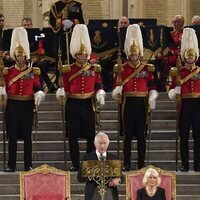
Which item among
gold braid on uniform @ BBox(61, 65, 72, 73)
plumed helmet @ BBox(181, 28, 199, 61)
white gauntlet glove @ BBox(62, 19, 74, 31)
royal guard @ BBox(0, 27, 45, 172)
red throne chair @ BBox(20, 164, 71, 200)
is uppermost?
white gauntlet glove @ BBox(62, 19, 74, 31)

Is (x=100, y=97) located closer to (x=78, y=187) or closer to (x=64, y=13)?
(x=78, y=187)

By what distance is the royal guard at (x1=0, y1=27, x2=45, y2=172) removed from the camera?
19.8 m

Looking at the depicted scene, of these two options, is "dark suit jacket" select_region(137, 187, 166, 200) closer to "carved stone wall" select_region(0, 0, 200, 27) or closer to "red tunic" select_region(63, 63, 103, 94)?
"red tunic" select_region(63, 63, 103, 94)

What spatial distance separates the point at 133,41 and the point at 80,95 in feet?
4.01

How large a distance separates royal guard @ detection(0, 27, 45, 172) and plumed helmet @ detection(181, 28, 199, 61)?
237 cm

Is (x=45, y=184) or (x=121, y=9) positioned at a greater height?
(x=121, y=9)

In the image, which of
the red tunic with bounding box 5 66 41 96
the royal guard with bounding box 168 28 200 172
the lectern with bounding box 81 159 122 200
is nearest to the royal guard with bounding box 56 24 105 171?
the red tunic with bounding box 5 66 41 96

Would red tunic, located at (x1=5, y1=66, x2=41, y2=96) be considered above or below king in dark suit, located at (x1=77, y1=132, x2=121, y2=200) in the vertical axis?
above

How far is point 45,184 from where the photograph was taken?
57.2ft

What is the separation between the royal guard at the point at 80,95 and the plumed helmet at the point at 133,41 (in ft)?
1.97

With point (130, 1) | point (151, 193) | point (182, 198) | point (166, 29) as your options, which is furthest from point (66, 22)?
point (130, 1)

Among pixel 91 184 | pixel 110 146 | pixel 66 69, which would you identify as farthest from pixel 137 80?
pixel 91 184

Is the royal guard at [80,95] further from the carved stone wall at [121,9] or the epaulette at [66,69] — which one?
the carved stone wall at [121,9]

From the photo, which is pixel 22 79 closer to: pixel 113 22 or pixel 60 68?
pixel 60 68
